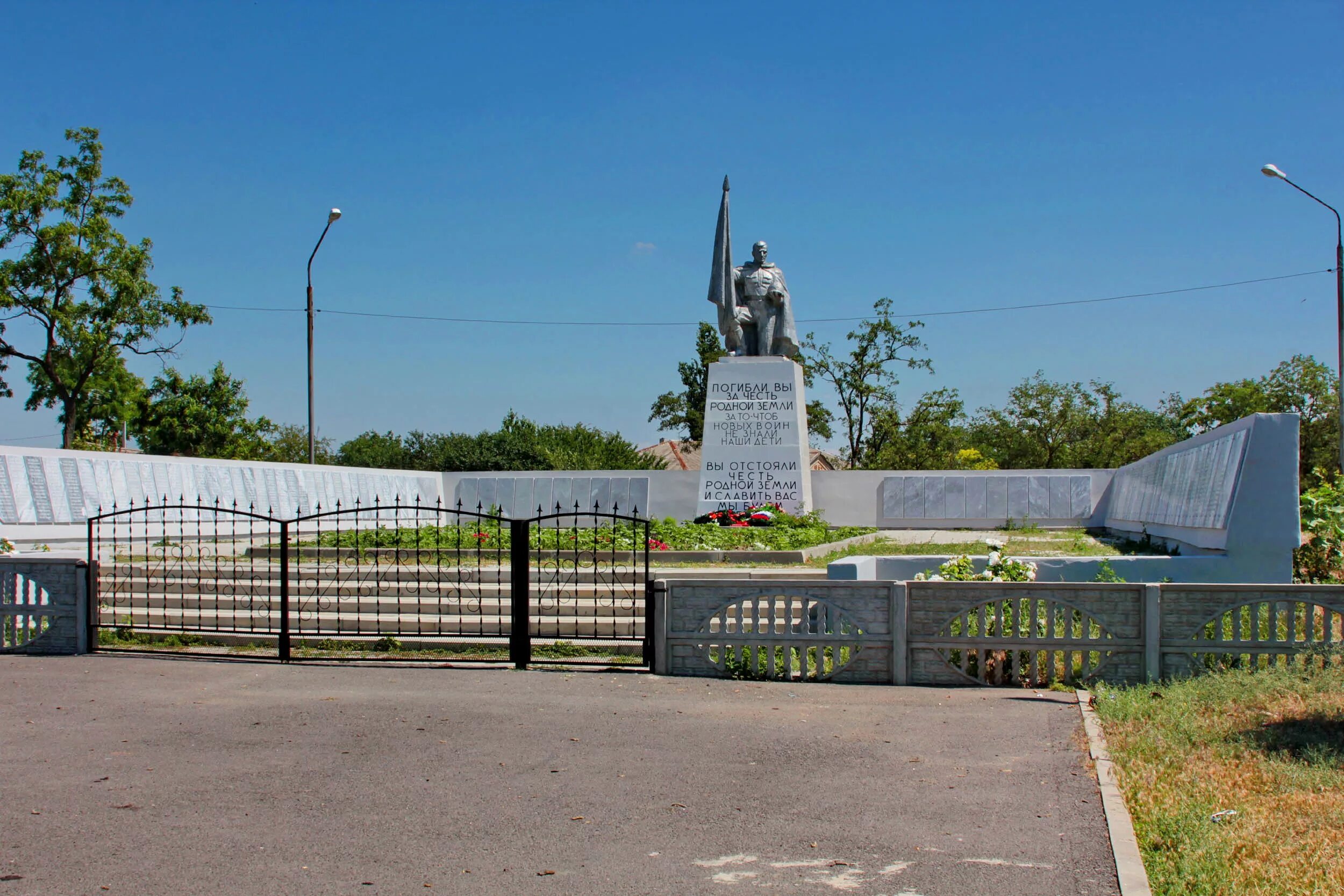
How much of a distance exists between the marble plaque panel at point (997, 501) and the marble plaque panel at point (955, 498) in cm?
43

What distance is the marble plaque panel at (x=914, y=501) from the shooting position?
22094 mm

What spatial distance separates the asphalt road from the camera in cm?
404

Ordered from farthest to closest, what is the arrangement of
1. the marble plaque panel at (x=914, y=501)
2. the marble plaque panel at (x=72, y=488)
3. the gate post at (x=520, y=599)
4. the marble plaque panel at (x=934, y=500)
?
1. the marble plaque panel at (x=914, y=501)
2. the marble plaque panel at (x=934, y=500)
3. the marble plaque panel at (x=72, y=488)
4. the gate post at (x=520, y=599)

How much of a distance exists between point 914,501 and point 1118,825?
58.8 ft

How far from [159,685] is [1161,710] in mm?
6741

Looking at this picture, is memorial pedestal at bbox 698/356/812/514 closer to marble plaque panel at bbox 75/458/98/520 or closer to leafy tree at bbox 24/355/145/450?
marble plaque panel at bbox 75/458/98/520

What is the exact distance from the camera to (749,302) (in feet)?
64.4

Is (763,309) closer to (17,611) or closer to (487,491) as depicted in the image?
(487,491)

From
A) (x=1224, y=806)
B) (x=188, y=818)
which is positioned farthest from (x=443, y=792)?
(x=1224, y=806)

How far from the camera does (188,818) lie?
185 inches

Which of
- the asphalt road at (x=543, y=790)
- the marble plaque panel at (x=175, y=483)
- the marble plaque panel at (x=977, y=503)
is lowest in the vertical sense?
the asphalt road at (x=543, y=790)

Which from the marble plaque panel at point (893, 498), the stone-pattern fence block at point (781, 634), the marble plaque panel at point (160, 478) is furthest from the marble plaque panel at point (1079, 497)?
the marble plaque panel at point (160, 478)

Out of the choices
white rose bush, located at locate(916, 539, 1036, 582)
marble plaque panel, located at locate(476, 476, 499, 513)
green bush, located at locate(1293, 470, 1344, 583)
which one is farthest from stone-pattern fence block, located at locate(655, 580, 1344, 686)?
marble plaque panel, located at locate(476, 476, 499, 513)

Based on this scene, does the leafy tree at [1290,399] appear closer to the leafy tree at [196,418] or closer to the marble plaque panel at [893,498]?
the marble plaque panel at [893,498]
